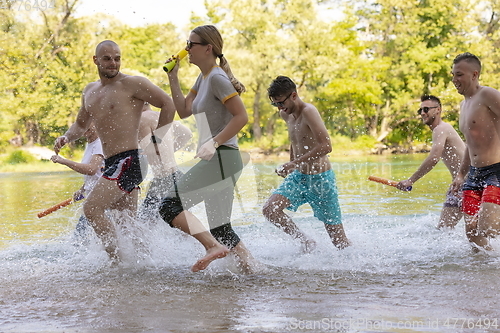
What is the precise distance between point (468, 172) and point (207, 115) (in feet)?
8.57

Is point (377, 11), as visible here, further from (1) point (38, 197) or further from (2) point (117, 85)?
(2) point (117, 85)

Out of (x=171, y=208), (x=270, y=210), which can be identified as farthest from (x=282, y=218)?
(x=171, y=208)

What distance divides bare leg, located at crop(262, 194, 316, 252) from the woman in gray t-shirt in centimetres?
117

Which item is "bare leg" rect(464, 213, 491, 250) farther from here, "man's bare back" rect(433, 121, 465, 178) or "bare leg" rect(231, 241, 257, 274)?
"bare leg" rect(231, 241, 257, 274)

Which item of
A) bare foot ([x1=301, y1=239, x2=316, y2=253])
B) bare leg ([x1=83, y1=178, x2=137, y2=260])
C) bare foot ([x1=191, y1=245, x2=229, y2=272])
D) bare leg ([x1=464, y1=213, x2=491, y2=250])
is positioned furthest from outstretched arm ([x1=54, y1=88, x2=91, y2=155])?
bare leg ([x1=464, y1=213, x2=491, y2=250])

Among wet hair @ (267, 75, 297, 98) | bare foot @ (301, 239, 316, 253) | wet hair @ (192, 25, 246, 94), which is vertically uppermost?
wet hair @ (192, 25, 246, 94)

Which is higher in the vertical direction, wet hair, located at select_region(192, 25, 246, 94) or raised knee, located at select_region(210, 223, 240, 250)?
wet hair, located at select_region(192, 25, 246, 94)

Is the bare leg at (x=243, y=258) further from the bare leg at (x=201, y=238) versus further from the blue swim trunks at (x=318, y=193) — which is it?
the blue swim trunks at (x=318, y=193)

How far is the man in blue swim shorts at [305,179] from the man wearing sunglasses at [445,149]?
3.69ft

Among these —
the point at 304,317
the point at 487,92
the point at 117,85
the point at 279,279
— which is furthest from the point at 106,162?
the point at 487,92

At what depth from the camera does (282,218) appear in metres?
5.41

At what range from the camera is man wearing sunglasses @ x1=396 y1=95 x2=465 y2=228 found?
598 centimetres

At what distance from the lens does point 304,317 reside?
3.25m

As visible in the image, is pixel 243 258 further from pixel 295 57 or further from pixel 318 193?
pixel 295 57
